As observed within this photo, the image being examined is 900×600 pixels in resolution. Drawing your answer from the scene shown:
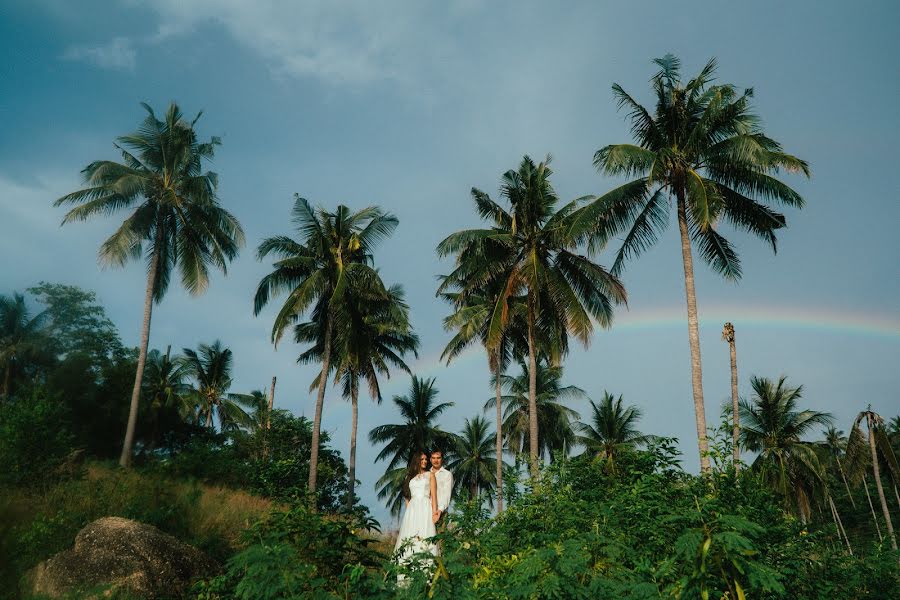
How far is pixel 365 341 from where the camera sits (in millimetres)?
27078

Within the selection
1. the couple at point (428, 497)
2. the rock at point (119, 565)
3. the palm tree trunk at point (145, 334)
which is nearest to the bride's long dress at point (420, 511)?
the couple at point (428, 497)

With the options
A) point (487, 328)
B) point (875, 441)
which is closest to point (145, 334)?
point (487, 328)

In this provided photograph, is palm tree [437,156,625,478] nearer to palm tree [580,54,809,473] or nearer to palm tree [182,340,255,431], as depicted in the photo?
palm tree [580,54,809,473]

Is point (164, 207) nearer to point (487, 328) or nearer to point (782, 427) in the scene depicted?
point (487, 328)

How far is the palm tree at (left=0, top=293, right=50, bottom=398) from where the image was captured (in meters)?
36.7

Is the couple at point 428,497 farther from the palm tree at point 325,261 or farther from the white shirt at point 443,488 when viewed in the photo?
the palm tree at point 325,261

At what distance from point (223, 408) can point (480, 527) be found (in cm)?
4109

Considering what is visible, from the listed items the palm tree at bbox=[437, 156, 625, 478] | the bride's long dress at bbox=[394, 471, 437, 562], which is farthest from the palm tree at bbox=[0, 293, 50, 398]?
the bride's long dress at bbox=[394, 471, 437, 562]

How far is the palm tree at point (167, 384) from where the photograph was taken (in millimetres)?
38406

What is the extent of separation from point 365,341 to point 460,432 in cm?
1936

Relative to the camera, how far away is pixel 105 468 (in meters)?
19.4

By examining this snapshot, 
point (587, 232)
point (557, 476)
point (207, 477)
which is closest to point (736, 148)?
point (587, 232)

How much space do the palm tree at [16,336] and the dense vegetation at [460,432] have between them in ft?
0.50

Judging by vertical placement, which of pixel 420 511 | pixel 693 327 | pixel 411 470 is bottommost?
pixel 420 511
